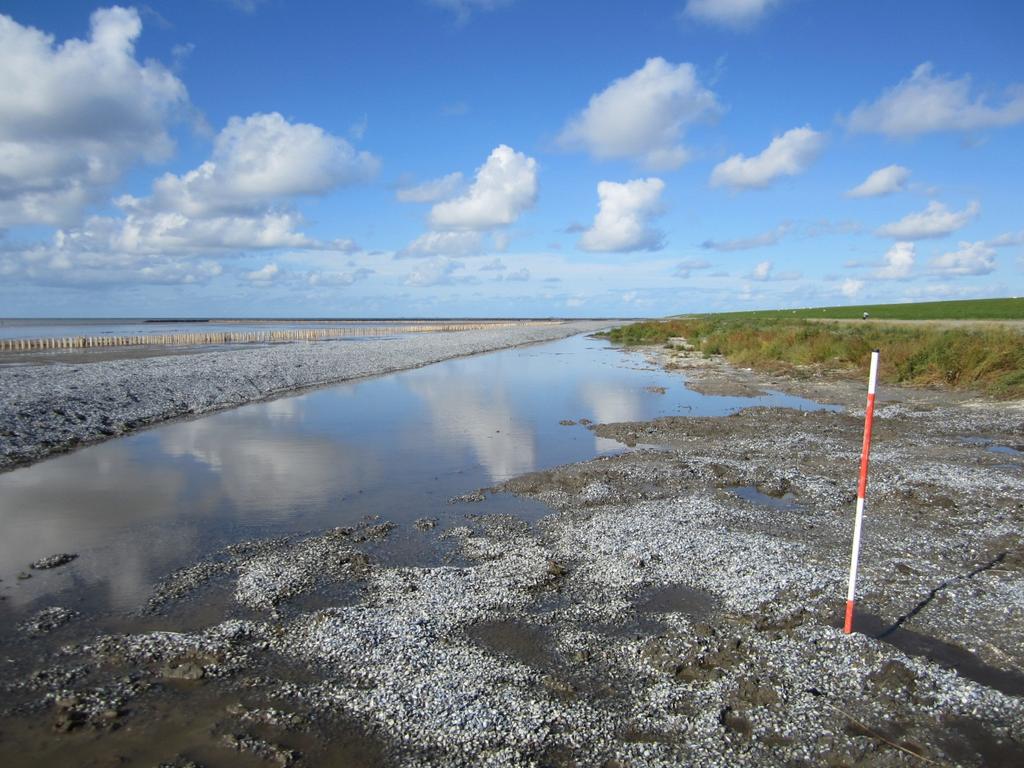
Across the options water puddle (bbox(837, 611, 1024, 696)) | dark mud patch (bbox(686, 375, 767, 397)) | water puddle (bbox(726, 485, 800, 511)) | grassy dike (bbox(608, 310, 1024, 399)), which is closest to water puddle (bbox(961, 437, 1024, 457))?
water puddle (bbox(726, 485, 800, 511))

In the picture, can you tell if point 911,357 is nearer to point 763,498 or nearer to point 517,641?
point 763,498

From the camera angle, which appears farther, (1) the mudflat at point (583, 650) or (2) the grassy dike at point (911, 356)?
(2) the grassy dike at point (911, 356)

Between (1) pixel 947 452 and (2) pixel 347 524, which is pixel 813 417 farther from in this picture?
(2) pixel 347 524

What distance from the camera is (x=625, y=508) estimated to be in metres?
10.3

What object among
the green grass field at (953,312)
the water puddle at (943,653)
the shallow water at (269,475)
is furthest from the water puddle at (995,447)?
the green grass field at (953,312)

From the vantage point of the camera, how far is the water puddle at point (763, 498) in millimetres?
10531

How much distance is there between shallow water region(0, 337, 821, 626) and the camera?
8.34 m

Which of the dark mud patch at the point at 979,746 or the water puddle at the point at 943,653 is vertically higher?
the dark mud patch at the point at 979,746

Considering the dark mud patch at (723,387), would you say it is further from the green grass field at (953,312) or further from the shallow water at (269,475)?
the green grass field at (953,312)

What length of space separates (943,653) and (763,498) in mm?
5097

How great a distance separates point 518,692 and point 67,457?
12729 mm

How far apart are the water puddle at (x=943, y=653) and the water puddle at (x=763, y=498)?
388 cm

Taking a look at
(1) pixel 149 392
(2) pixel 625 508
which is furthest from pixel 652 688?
(1) pixel 149 392

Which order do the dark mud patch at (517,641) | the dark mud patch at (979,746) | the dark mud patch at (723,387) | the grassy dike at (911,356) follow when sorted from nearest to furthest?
the dark mud patch at (979,746)
the dark mud patch at (517,641)
the grassy dike at (911,356)
the dark mud patch at (723,387)
